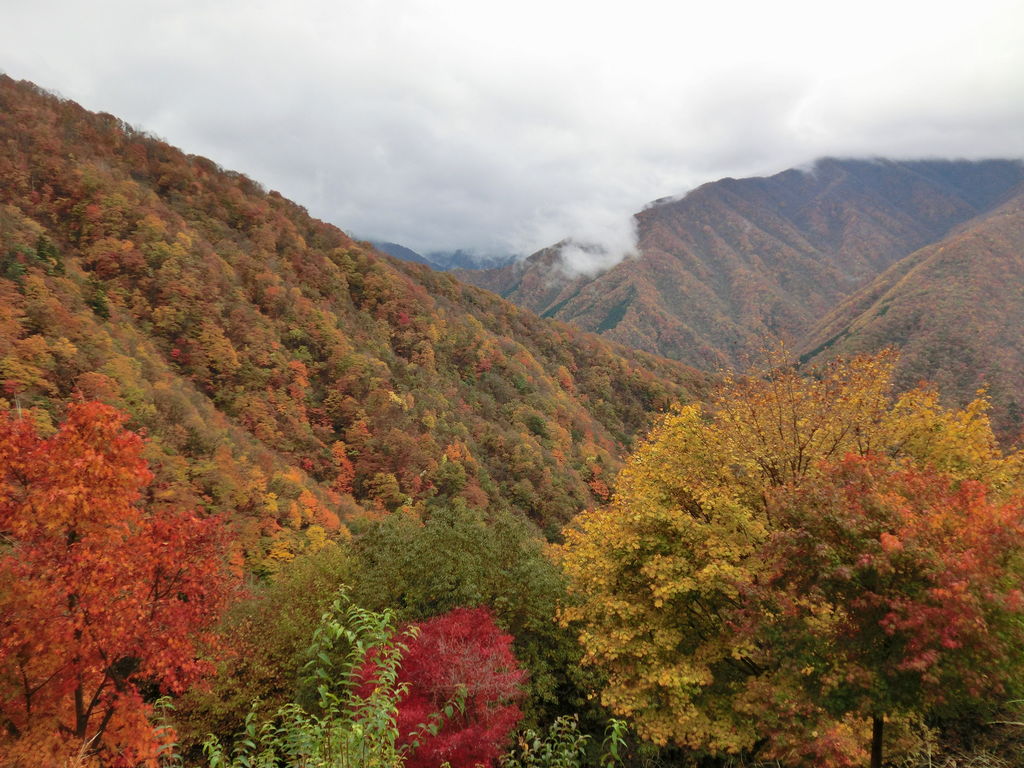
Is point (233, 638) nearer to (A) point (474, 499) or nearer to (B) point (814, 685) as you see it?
(B) point (814, 685)

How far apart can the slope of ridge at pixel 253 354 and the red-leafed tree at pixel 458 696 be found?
1889 cm

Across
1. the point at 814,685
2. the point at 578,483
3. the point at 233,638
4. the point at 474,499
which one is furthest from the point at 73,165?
the point at 814,685

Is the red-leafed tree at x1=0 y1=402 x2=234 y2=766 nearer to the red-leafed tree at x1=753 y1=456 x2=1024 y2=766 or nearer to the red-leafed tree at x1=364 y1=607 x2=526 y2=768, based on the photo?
the red-leafed tree at x1=364 y1=607 x2=526 y2=768

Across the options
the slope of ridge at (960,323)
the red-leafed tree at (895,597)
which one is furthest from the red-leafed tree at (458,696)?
the slope of ridge at (960,323)

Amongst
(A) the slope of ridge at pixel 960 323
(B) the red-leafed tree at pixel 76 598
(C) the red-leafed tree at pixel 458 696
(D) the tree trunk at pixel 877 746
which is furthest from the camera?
(A) the slope of ridge at pixel 960 323

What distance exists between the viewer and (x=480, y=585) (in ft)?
60.4

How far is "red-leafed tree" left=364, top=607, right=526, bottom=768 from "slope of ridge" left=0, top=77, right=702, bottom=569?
18.9m

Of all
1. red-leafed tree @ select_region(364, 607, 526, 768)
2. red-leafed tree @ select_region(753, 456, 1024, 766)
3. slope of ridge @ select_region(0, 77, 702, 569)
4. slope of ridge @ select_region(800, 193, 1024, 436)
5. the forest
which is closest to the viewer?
red-leafed tree @ select_region(753, 456, 1024, 766)

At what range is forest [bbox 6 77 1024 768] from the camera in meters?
8.33

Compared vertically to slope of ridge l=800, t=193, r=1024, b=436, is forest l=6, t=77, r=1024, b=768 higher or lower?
lower

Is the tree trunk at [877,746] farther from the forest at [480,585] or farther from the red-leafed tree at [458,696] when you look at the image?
the red-leafed tree at [458,696]

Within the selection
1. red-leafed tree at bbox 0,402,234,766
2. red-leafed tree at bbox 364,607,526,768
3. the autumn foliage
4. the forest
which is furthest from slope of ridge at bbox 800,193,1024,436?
red-leafed tree at bbox 0,402,234,766

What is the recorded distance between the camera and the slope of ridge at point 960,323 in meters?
120

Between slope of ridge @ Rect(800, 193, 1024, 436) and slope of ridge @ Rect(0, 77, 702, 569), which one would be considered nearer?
slope of ridge @ Rect(0, 77, 702, 569)
